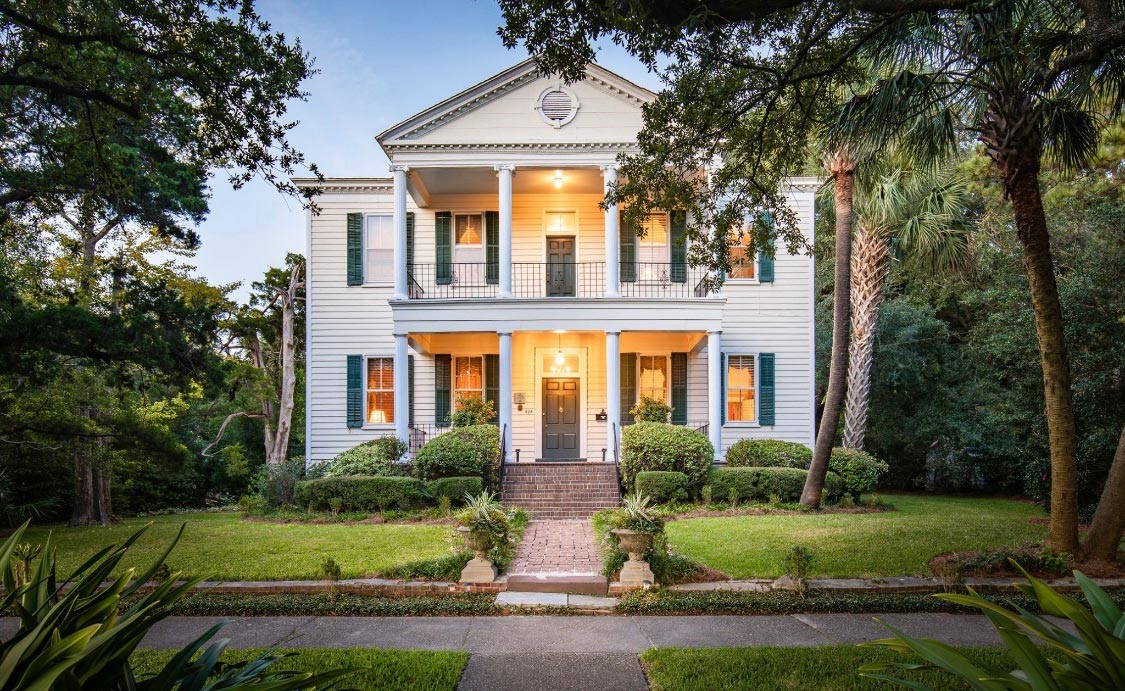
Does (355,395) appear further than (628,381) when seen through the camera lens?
No

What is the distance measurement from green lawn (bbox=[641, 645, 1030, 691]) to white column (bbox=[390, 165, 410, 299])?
11.2m

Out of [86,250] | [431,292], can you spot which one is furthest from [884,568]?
[86,250]

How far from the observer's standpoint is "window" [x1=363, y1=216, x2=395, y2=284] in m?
16.6

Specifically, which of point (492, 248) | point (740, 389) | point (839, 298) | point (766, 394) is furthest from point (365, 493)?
point (839, 298)

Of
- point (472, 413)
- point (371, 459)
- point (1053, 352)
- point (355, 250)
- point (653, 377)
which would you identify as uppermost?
point (355, 250)

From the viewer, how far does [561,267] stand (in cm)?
1661

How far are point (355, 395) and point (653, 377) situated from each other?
7.69 meters

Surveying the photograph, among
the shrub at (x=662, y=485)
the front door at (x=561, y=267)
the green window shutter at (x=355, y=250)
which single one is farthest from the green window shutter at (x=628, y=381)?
the green window shutter at (x=355, y=250)

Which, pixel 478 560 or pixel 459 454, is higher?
pixel 459 454

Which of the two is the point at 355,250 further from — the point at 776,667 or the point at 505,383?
the point at 776,667

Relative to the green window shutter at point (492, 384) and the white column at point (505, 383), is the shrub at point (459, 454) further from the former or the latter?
the green window shutter at point (492, 384)

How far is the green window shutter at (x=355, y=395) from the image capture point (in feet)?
53.4

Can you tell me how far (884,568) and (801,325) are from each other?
9472 mm

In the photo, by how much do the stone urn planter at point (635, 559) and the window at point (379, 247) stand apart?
37.2 ft
